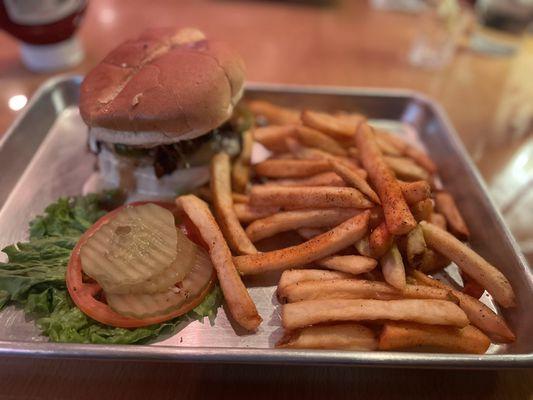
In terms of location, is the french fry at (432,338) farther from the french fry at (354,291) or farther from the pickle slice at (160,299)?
the pickle slice at (160,299)

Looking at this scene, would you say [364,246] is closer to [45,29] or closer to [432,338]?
[432,338]

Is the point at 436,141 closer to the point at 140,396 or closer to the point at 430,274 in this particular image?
the point at 430,274

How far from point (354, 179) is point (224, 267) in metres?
0.71

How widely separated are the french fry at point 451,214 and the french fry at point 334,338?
0.85 metres

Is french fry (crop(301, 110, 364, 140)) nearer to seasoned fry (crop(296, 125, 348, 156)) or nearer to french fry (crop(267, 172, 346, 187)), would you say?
seasoned fry (crop(296, 125, 348, 156))

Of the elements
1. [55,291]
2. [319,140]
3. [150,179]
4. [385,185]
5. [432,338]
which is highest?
[385,185]

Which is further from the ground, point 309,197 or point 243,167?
point 309,197

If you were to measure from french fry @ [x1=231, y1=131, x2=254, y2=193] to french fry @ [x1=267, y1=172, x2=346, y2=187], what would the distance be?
0.18 meters

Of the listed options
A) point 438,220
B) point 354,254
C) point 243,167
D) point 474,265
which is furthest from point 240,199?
point 474,265

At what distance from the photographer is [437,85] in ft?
12.8

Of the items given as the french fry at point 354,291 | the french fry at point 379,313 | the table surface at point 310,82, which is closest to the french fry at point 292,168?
the french fry at point 354,291

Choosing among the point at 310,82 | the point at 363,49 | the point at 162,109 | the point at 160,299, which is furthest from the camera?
the point at 363,49

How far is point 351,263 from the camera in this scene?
1781mm

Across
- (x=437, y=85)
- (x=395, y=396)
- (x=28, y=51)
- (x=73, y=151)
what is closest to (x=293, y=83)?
(x=437, y=85)
